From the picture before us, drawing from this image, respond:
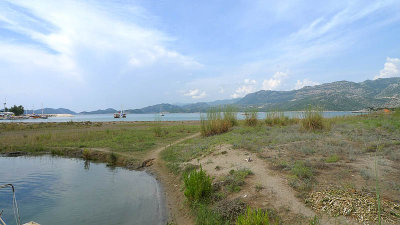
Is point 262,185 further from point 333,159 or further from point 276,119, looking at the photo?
point 276,119

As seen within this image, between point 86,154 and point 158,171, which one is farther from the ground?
point 86,154

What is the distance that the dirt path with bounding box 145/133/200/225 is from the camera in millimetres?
5786

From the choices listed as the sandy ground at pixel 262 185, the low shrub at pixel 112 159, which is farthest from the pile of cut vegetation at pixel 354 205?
the low shrub at pixel 112 159

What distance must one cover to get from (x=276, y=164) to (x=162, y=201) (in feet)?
13.3

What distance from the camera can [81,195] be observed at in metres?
7.71

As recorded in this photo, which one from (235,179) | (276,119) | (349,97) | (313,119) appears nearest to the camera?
(235,179)

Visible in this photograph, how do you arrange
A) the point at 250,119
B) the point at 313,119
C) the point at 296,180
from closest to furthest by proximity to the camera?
the point at 296,180, the point at 313,119, the point at 250,119

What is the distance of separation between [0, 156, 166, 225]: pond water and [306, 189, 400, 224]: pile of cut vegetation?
3.95 metres

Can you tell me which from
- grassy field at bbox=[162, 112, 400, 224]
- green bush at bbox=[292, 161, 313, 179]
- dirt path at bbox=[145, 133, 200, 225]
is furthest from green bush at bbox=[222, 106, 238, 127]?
green bush at bbox=[292, 161, 313, 179]

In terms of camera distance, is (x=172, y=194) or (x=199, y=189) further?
(x=172, y=194)

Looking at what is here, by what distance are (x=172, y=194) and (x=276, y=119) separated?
1501 centimetres

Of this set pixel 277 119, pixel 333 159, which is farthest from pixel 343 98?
pixel 333 159

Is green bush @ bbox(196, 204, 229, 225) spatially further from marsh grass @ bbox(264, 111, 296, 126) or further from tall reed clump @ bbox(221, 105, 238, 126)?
marsh grass @ bbox(264, 111, 296, 126)

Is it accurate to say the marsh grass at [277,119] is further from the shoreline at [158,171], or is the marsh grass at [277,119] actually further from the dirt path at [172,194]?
the dirt path at [172,194]
